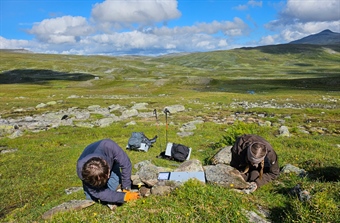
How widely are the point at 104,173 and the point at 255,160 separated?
4.72m

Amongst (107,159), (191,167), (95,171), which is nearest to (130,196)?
(107,159)

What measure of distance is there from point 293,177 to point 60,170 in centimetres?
1229

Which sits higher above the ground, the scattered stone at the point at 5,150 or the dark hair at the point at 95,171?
the dark hair at the point at 95,171

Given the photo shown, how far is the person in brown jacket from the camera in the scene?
8.25 metres

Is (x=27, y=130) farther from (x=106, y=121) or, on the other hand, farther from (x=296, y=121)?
(x=296, y=121)

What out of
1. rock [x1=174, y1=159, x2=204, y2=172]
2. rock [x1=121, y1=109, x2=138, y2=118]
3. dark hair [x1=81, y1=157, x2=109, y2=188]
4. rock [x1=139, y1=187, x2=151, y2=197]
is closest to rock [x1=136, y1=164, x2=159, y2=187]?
rock [x1=139, y1=187, x2=151, y2=197]

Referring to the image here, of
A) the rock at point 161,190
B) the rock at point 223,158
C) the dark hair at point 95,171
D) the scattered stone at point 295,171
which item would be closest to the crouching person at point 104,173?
the dark hair at point 95,171

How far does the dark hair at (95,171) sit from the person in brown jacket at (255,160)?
456cm

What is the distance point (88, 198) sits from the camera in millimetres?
7680

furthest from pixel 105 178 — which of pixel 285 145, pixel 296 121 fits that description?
pixel 296 121

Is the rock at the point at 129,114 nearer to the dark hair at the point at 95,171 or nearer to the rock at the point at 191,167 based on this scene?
the rock at the point at 191,167

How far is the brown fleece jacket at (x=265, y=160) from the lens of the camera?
28.7 feet

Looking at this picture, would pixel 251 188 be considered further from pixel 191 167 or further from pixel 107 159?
pixel 107 159

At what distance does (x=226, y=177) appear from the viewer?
8516mm
